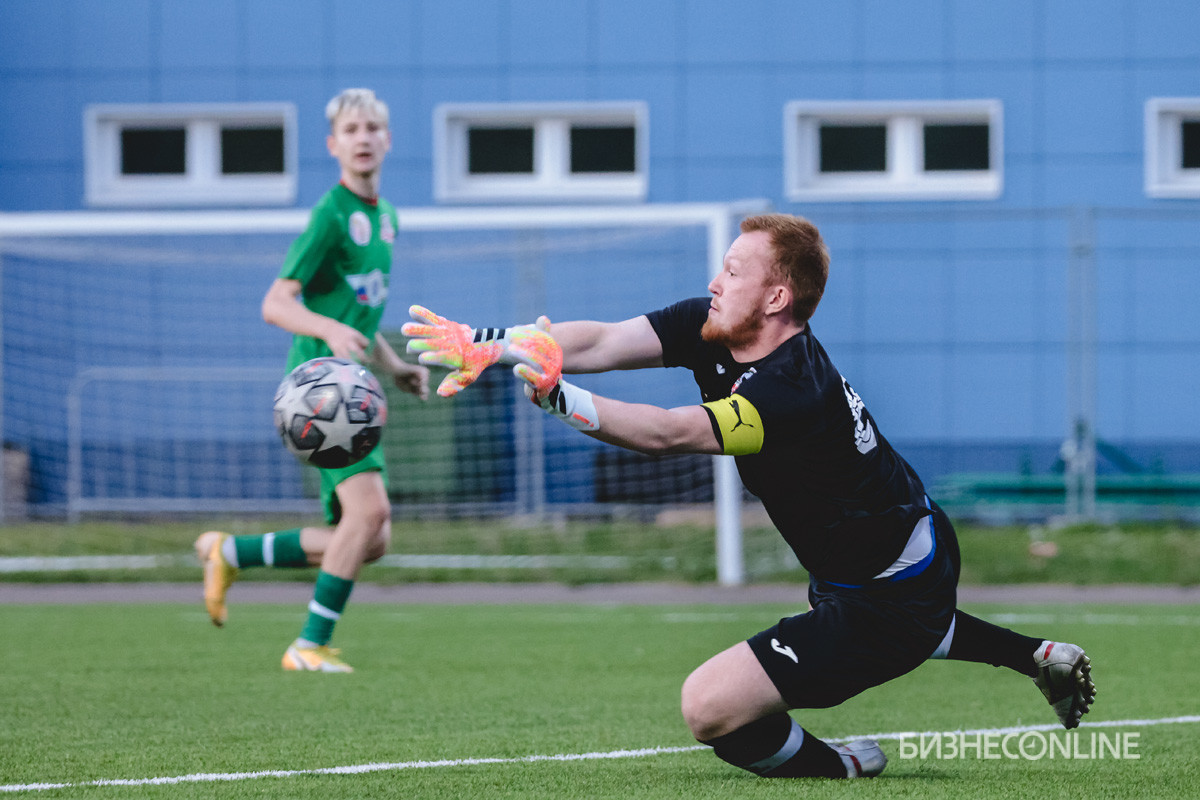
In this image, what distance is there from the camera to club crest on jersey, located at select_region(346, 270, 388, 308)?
6.00 meters

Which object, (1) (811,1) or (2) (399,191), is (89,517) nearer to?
(2) (399,191)

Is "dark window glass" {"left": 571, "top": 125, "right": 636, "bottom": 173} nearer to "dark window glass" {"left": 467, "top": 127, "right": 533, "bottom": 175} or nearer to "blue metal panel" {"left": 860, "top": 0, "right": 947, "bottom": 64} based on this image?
"dark window glass" {"left": 467, "top": 127, "right": 533, "bottom": 175}

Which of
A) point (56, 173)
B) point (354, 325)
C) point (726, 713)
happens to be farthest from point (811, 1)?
point (726, 713)

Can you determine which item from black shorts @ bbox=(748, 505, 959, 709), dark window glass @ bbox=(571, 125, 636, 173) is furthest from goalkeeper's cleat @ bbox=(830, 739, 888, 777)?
dark window glass @ bbox=(571, 125, 636, 173)

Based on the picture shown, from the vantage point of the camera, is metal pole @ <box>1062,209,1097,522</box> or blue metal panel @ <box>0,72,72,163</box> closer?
metal pole @ <box>1062,209,1097,522</box>

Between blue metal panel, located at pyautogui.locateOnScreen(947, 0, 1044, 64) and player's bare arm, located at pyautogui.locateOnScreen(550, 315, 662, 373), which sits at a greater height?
blue metal panel, located at pyautogui.locateOnScreen(947, 0, 1044, 64)

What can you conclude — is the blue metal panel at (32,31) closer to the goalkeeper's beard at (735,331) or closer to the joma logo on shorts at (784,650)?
the goalkeeper's beard at (735,331)

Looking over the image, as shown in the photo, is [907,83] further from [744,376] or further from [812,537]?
[744,376]

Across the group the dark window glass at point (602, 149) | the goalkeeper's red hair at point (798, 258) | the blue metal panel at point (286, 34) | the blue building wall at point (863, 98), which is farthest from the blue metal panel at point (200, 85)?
the goalkeeper's red hair at point (798, 258)

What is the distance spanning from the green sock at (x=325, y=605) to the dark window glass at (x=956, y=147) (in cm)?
1063

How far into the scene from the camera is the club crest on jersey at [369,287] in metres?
6.00

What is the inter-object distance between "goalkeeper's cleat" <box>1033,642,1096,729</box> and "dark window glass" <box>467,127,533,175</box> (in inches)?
476

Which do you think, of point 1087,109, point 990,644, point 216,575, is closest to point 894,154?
point 1087,109

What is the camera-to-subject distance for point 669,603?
8969 millimetres
